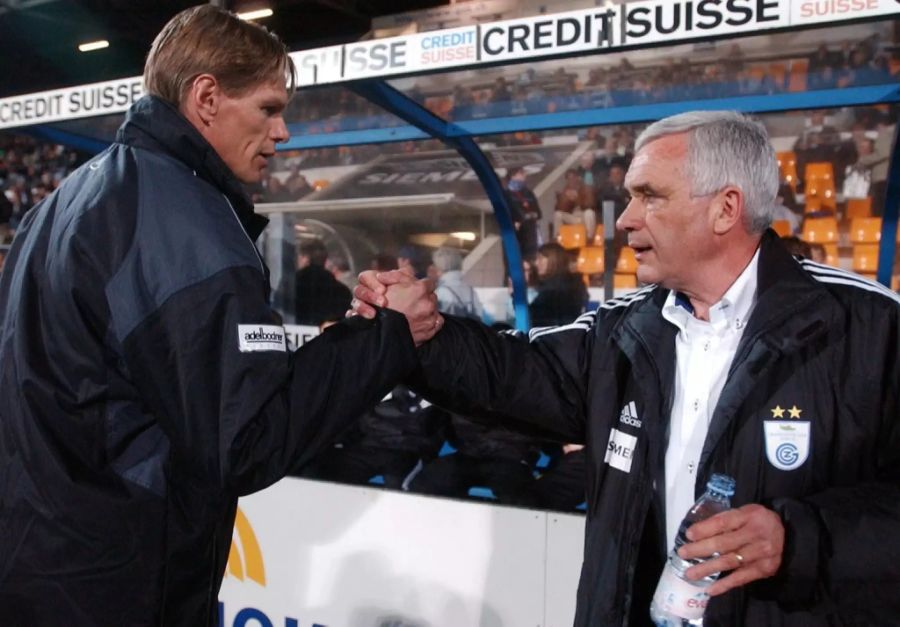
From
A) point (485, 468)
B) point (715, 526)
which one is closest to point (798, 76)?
point (485, 468)

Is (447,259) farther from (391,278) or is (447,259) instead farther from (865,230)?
(391,278)

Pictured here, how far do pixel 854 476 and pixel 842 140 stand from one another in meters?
4.64

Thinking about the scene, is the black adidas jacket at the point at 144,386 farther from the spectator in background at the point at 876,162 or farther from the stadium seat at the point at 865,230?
the stadium seat at the point at 865,230

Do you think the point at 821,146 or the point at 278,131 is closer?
the point at 278,131

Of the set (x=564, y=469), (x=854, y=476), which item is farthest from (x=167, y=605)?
(x=564, y=469)

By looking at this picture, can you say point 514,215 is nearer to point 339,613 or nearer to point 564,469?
point 564,469

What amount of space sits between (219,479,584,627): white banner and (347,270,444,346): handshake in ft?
3.34

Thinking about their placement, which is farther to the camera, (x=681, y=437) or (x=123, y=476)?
(x=681, y=437)

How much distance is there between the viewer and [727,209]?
178 centimetres

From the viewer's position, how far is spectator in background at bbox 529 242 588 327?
206 inches

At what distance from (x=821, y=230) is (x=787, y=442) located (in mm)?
5167

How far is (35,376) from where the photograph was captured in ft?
4.57

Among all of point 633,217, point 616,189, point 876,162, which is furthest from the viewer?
point 616,189

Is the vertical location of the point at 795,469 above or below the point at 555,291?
below
